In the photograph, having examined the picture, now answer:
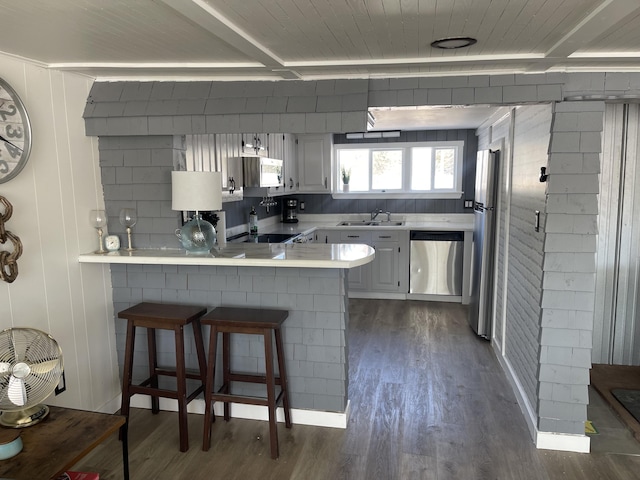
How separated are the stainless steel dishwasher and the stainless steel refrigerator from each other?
91 centimetres

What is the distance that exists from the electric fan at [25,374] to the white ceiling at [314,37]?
1.26 metres

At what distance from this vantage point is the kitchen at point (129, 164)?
8.23ft

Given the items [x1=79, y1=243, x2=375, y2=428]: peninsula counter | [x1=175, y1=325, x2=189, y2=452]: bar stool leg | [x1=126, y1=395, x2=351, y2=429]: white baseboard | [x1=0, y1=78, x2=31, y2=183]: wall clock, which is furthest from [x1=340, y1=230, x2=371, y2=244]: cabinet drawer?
[x1=0, y1=78, x2=31, y2=183]: wall clock

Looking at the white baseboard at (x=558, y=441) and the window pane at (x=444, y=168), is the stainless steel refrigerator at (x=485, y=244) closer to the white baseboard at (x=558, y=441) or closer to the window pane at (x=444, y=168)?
the window pane at (x=444, y=168)

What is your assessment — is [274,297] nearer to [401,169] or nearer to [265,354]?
[265,354]

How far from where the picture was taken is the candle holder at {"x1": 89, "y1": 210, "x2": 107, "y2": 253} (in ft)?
9.49

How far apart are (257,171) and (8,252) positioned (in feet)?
7.05

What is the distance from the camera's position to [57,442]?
1.80 meters

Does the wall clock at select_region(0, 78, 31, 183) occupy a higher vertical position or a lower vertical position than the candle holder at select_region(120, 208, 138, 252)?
higher

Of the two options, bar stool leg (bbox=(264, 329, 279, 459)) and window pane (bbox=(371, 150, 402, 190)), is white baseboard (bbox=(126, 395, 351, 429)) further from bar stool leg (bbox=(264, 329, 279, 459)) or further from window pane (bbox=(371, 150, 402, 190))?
window pane (bbox=(371, 150, 402, 190))

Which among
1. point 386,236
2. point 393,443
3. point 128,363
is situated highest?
point 386,236

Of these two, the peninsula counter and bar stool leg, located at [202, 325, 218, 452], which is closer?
bar stool leg, located at [202, 325, 218, 452]

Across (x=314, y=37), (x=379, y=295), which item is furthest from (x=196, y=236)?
(x=379, y=295)

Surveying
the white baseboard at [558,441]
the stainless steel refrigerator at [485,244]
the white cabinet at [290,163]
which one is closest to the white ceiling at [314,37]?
the stainless steel refrigerator at [485,244]
